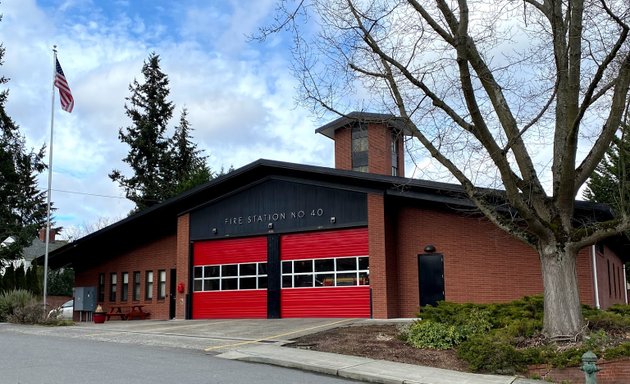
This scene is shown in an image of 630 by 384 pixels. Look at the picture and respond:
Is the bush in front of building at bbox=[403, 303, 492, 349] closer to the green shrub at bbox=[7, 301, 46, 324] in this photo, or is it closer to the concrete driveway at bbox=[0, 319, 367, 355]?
the concrete driveway at bbox=[0, 319, 367, 355]

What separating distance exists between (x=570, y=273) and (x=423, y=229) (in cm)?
961

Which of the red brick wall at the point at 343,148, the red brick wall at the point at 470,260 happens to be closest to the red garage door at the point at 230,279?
the red brick wall at the point at 470,260

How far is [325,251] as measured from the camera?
24.7 metres

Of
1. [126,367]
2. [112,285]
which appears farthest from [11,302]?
[126,367]

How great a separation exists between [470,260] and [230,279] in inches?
425

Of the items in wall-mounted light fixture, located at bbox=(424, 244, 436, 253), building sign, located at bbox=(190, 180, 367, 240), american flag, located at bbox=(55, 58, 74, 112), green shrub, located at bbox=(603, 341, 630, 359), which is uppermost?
american flag, located at bbox=(55, 58, 74, 112)

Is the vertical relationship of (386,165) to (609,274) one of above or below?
above

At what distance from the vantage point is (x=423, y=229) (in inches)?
914

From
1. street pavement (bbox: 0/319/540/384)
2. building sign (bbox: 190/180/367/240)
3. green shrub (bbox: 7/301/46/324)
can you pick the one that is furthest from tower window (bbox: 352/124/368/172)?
green shrub (bbox: 7/301/46/324)

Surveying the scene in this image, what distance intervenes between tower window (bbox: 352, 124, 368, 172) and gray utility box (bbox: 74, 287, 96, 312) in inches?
627

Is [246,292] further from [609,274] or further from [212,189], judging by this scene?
[609,274]

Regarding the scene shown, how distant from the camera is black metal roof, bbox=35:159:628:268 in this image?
2103 cm

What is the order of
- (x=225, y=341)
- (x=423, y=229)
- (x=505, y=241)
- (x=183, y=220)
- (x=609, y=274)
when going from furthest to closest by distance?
(x=183, y=220) < (x=609, y=274) < (x=423, y=229) < (x=505, y=241) < (x=225, y=341)

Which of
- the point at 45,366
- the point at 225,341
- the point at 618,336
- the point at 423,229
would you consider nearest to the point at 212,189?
the point at 423,229
